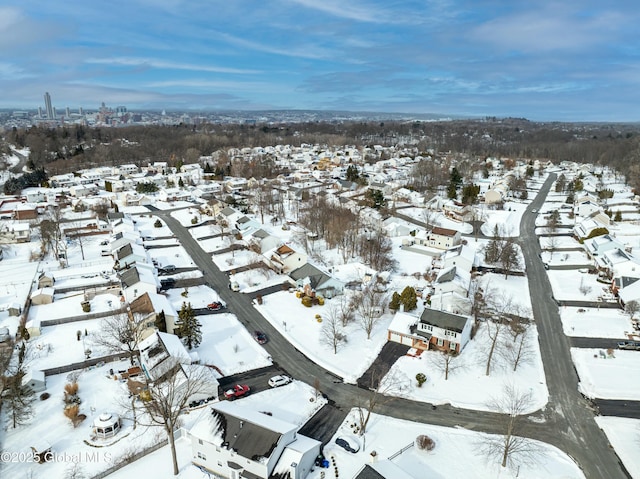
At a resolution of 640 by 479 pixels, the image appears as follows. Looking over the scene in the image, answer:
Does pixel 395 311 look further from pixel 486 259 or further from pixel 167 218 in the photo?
pixel 167 218

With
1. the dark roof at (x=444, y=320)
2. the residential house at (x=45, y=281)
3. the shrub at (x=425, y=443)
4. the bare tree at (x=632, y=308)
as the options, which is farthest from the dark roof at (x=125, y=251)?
the bare tree at (x=632, y=308)

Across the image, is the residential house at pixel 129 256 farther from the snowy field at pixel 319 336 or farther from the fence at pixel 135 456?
the fence at pixel 135 456

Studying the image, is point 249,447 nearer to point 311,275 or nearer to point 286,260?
point 311,275

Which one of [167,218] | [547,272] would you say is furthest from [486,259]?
[167,218]

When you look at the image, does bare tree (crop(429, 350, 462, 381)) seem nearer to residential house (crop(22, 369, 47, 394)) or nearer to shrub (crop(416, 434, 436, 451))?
shrub (crop(416, 434, 436, 451))

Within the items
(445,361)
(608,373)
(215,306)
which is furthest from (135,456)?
(608,373)
